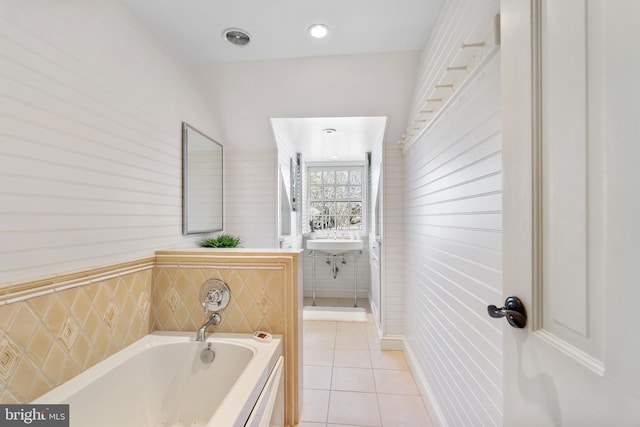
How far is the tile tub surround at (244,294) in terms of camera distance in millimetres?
1705

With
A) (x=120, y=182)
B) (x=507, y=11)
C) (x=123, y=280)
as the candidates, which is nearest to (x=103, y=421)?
(x=123, y=280)

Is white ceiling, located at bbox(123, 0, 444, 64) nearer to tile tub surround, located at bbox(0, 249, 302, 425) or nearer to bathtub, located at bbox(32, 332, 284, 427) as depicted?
tile tub surround, located at bbox(0, 249, 302, 425)

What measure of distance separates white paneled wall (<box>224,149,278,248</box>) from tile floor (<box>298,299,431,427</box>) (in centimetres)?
119

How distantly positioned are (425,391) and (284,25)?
2.63 metres

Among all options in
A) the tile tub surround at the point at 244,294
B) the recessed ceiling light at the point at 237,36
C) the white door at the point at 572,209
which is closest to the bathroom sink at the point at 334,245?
the tile tub surround at the point at 244,294

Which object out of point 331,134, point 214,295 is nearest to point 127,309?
point 214,295

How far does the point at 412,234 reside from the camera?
2375 mm

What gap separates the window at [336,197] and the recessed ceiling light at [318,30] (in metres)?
2.80

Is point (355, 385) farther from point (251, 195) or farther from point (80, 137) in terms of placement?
point (80, 137)

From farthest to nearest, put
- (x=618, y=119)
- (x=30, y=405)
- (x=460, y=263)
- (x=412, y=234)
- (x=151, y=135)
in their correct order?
1. (x=412, y=234)
2. (x=151, y=135)
3. (x=460, y=263)
4. (x=30, y=405)
5. (x=618, y=119)

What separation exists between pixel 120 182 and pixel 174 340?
972mm

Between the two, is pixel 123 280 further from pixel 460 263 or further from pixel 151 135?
pixel 460 263

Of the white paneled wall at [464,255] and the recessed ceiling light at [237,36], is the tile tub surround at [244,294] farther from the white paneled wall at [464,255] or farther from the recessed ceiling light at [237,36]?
the recessed ceiling light at [237,36]

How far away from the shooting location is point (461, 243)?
4.35 feet
